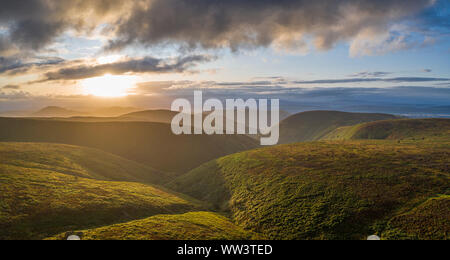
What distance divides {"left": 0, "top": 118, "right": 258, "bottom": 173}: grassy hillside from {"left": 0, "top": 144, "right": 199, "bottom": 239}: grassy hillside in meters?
72.1

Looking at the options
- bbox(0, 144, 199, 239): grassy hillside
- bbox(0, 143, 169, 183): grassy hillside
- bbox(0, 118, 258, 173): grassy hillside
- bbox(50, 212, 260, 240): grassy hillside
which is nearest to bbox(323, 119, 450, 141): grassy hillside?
bbox(0, 118, 258, 173): grassy hillside

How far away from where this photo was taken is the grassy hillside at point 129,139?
130 metres

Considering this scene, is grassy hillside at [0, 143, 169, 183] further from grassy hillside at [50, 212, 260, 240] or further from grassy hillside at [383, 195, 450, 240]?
grassy hillside at [383, 195, 450, 240]

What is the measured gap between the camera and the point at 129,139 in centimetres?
14638

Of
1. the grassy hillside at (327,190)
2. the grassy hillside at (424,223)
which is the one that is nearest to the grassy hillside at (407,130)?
the grassy hillside at (327,190)

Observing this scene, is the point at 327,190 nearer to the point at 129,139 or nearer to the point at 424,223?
the point at 424,223

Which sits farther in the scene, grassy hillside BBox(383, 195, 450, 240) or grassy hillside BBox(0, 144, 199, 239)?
grassy hillside BBox(0, 144, 199, 239)

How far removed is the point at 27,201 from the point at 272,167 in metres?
50.5

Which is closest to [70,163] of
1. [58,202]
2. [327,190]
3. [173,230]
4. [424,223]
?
[58,202]

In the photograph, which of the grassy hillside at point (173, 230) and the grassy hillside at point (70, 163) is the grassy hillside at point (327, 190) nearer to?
the grassy hillside at point (173, 230)

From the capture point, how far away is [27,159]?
6041 centimetres

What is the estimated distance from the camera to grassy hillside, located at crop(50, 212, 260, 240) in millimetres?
27609

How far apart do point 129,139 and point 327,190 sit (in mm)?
132945
